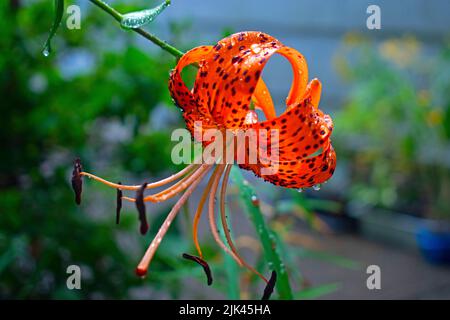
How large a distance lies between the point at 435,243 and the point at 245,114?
2.04 metres

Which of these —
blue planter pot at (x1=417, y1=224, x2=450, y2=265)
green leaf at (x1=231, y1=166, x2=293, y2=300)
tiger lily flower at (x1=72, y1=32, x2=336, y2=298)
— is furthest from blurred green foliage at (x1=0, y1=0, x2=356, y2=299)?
blue planter pot at (x1=417, y1=224, x2=450, y2=265)

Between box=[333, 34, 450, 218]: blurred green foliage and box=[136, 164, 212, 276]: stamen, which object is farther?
box=[333, 34, 450, 218]: blurred green foliage

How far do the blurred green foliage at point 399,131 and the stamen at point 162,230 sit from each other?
6.31 ft

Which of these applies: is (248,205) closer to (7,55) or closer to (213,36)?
(7,55)

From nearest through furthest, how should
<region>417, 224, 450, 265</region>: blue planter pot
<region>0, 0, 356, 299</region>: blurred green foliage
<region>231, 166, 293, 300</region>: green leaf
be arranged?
1. <region>231, 166, 293, 300</region>: green leaf
2. <region>0, 0, 356, 299</region>: blurred green foliage
3. <region>417, 224, 450, 265</region>: blue planter pot

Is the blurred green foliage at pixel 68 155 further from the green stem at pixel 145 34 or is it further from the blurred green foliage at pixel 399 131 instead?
the blurred green foliage at pixel 399 131

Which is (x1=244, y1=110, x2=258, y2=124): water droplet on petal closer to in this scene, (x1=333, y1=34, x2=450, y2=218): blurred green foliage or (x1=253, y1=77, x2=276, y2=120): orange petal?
(x1=253, y1=77, x2=276, y2=120): orange petal

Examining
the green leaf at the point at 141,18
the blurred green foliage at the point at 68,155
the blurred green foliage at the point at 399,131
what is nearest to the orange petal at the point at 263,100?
the green leaf at the point at 141,18

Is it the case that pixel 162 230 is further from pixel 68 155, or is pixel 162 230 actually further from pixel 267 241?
pixel 68 155

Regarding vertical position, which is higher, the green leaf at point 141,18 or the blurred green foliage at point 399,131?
the blurred green foliage at point 399,131

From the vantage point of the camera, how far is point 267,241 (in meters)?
0.60

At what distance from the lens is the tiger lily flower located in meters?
0.43

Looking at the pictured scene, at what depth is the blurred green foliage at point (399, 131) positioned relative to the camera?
2438 mm
